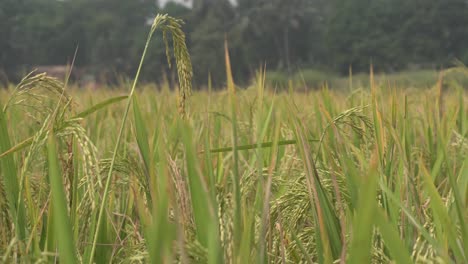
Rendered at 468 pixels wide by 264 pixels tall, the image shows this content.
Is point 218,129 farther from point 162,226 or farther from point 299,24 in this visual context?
point 299,24

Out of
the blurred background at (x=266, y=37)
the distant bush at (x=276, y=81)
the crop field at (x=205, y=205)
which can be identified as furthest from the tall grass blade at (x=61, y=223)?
the blurred background at (x=266, y=37)

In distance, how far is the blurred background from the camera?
35312 mm

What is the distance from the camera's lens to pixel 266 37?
38.2 m

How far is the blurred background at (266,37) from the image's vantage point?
116 feet

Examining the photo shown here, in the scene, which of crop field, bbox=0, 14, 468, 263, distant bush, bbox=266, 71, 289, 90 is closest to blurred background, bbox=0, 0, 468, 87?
distant bush, bbox=266, 71, 289, 90

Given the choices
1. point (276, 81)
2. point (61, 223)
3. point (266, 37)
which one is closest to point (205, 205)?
point (61, 223)

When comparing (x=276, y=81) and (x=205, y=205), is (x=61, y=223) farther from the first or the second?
(x=276, y=81)

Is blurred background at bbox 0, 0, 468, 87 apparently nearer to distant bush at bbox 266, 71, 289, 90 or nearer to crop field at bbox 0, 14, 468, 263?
distant bush at bbox 266, 71, 289, 90

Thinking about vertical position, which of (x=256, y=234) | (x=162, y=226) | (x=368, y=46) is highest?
(x=368, y=46)

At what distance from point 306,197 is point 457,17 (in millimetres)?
37944

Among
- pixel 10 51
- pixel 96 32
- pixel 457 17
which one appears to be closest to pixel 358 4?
pixel 457 17

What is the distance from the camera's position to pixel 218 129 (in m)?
1.66

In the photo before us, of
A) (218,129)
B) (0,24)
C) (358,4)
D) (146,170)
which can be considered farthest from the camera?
(358,4)

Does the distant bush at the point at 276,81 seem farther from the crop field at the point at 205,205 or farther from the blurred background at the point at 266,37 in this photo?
the blurred background at the point at 266,37
